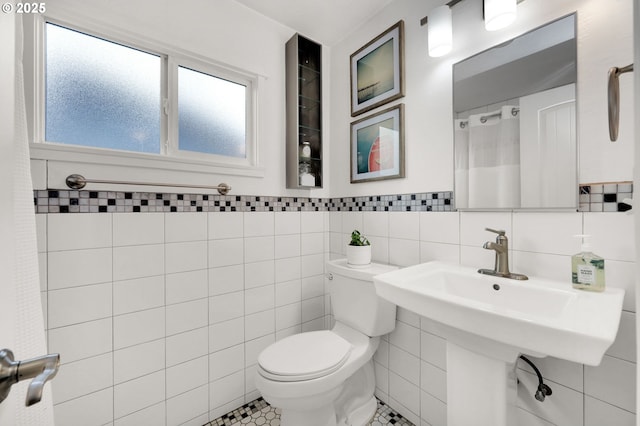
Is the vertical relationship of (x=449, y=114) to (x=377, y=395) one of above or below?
above

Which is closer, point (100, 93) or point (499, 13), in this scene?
point (499, 13)

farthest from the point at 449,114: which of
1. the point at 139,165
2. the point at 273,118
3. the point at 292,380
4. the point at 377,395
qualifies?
the point at 377,395

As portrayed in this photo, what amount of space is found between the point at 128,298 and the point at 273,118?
4.29ft

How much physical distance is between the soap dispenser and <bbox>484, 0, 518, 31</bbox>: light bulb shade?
2.82 ft

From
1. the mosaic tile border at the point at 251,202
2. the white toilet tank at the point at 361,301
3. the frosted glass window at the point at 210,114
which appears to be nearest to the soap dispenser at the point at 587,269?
the mosaic tile border at the point at 251,202

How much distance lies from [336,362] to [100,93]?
171cm

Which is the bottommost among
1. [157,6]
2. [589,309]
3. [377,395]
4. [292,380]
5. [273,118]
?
[377,395]

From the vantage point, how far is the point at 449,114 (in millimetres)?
1301

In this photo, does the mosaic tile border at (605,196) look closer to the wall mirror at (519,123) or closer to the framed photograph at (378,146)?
the wall mirror at (519,123)

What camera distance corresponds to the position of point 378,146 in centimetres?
166

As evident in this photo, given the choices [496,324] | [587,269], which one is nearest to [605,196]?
[587,269]

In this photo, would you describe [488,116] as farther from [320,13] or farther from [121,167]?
[121,167]

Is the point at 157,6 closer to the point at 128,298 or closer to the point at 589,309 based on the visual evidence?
the point at 128,298

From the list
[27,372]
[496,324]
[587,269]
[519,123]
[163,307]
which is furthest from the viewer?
[163,307]
